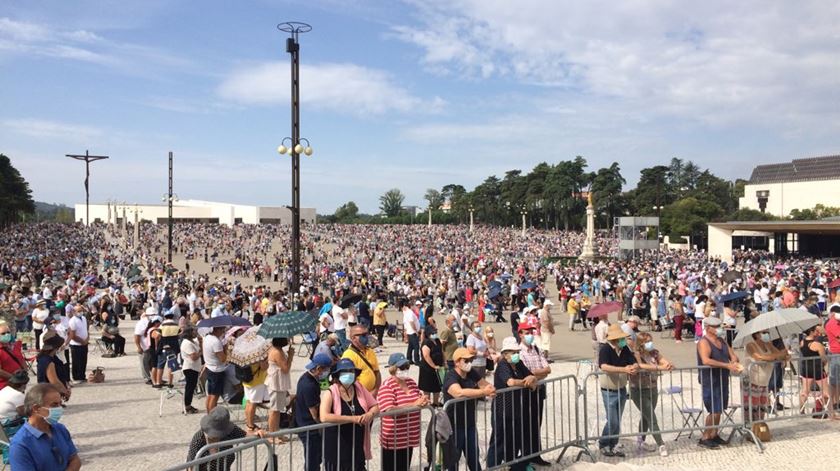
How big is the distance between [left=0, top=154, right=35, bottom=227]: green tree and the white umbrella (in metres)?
81.3

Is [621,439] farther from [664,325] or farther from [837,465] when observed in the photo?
[664,325]

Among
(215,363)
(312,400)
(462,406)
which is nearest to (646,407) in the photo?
(462,406)

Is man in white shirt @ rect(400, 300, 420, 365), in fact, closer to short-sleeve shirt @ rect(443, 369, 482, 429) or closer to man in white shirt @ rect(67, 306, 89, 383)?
man in white shirt @ rect(67, 306, 89, 383)

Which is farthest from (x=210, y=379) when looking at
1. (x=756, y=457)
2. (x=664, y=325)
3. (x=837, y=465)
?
(x=664, y=325)

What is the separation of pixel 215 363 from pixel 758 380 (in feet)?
20.7

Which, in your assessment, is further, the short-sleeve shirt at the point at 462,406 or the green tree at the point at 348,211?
the green tree at the point at 348,211

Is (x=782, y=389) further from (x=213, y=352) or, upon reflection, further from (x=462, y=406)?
(x=213, y=352)

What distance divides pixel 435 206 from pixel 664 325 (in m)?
133

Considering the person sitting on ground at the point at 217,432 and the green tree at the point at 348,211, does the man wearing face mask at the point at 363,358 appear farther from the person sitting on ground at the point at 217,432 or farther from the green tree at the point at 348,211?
the green tree at the point at 348,211

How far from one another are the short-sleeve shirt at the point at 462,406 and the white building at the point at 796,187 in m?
93.9

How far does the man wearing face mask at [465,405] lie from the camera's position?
240 inches

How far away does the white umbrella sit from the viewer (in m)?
7.96

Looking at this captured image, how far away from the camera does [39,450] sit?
409cm

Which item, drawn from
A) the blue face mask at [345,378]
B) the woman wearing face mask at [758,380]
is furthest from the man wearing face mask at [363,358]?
the woman wearing face mask at [758,380]
